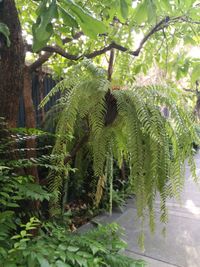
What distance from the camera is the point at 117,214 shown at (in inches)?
108

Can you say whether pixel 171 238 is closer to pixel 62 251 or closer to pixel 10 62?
pixel 62 251

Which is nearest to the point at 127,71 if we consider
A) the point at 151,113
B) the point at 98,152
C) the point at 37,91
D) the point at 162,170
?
the point at 151,113

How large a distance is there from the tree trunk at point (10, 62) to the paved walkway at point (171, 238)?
1.48 metres

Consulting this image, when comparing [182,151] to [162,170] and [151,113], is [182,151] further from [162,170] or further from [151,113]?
[151,113]

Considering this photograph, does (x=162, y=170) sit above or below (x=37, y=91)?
below

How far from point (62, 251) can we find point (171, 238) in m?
1.36

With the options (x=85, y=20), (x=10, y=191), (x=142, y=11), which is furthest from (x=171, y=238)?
(x=85, y=20)

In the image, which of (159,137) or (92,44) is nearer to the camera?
(159,137)

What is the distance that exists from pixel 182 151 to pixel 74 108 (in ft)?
2.16

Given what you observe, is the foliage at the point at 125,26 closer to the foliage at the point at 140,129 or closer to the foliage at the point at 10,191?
the foliage at the point at 140,129

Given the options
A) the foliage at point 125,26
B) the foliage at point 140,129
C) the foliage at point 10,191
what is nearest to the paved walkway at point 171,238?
the foliage at point 140,129

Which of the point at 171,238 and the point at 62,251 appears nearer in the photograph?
the point at 62,251

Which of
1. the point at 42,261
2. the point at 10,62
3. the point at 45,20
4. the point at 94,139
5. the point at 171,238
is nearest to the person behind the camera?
the point at 45,20

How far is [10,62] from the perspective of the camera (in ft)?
4.22
